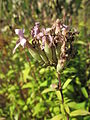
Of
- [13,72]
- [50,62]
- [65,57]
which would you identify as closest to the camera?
[65,57]

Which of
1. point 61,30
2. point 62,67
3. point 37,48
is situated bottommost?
point 62,67

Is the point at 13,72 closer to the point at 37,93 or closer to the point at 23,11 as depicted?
the point at 37,93

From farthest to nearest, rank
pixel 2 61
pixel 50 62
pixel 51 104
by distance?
pixel 2 61 → pixel 51 104 → pixel 50 62

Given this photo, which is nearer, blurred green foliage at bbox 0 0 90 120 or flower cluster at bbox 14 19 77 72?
flower cluster at bbox 14 19 77 72

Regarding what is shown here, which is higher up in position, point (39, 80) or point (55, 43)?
point (55, 43)

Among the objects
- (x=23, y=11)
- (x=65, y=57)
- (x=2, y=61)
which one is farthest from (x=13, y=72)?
(x=65, y=57)

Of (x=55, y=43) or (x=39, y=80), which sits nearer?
(x=55, y=43)

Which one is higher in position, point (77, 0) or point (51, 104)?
point (77, 0)

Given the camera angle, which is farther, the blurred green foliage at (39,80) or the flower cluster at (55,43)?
the blurred green foliage at (39,80)
